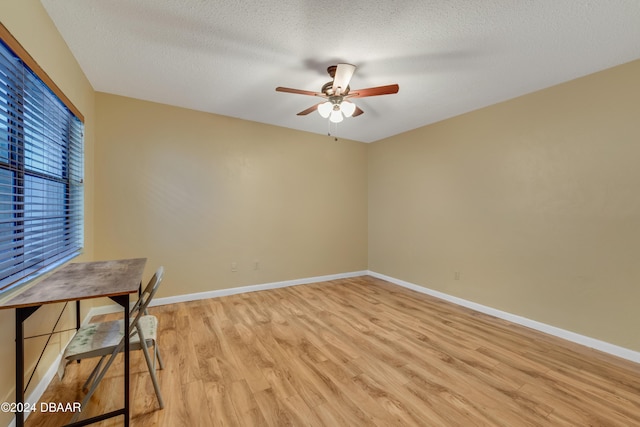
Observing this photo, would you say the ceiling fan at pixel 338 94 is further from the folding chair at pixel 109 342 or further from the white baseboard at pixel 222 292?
the white baseboard at pixel 222 292

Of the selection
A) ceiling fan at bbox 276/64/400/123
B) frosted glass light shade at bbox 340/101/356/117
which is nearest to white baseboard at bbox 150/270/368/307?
ceiling fan at bbox 276/64/400/123

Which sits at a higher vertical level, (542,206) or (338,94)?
(338,94)

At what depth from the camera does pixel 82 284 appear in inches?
61.7

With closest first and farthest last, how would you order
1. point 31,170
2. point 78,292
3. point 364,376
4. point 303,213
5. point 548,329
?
point 78,292 → point 31,170 → point 364,376 → point 548,329 → point 303,213

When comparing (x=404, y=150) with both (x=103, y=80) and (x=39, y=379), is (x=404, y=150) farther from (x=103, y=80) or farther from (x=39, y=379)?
(x=39, y=379)

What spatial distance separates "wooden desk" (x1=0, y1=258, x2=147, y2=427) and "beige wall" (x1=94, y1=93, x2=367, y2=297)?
1382mm

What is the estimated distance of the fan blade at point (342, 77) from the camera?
2.16 metres

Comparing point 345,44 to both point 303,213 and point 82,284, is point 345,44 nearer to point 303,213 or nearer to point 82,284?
point 82,284

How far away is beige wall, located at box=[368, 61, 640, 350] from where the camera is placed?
2.35 m

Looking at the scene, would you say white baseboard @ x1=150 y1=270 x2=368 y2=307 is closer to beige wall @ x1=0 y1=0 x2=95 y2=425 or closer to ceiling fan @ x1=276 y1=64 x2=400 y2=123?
beige wall @ x1=0 y1=0 x2=95 y2=425

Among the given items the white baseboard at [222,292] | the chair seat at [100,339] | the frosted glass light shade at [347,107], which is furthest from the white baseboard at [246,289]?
the frosted glass light shade at [347,107]

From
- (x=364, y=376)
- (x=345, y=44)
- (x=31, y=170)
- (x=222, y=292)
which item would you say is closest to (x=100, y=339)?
(x=31, y=170)

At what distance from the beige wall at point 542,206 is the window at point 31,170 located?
4116mm

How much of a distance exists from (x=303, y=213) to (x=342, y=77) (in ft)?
8.20
